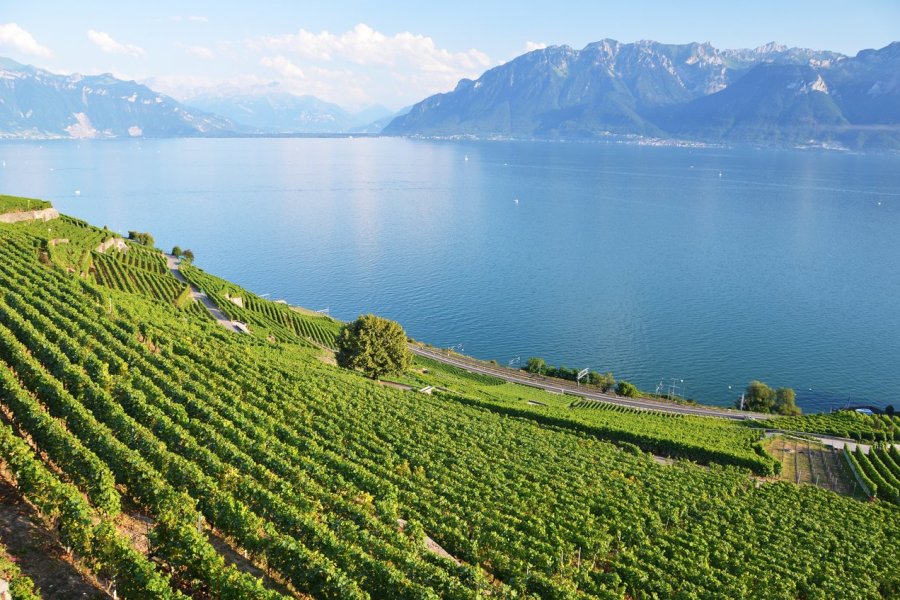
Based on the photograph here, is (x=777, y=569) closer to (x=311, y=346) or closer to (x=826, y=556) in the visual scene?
(x=826, y=556)

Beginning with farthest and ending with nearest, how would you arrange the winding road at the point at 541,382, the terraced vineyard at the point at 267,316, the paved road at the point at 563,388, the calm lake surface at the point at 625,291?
the calm lake surface at the point at 625,291
the terraced vineyard at the point at 267,316
the paved road at the point at 563,388
the winding road at the point at 541,382

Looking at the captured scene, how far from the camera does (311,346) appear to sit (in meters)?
84.0

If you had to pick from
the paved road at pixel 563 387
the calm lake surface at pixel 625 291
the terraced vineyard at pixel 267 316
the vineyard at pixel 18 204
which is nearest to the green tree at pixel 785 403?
the paved road at pixel 563 387

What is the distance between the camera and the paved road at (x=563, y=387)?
80250 millimetres

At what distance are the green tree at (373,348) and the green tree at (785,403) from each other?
55774mm

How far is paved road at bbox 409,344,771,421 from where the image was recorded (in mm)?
80250

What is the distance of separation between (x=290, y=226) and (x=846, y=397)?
16142 cm

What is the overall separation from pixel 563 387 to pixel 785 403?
32253mm

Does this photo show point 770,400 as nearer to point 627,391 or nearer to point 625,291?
point 627,391

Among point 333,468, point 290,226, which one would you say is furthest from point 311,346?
point 290,226

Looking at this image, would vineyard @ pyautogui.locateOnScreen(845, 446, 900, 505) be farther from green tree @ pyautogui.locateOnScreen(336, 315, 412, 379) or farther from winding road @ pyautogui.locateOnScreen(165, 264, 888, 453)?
green tree @ pyautogui.locateOnScreen(336, 315, 412, 379)

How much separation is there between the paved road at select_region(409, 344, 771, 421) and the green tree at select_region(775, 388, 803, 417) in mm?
5814

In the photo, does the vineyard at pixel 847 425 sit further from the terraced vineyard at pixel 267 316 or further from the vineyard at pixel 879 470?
the terraced vineyard at pixel 267 316

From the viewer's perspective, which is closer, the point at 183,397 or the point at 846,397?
the point at 183,397
